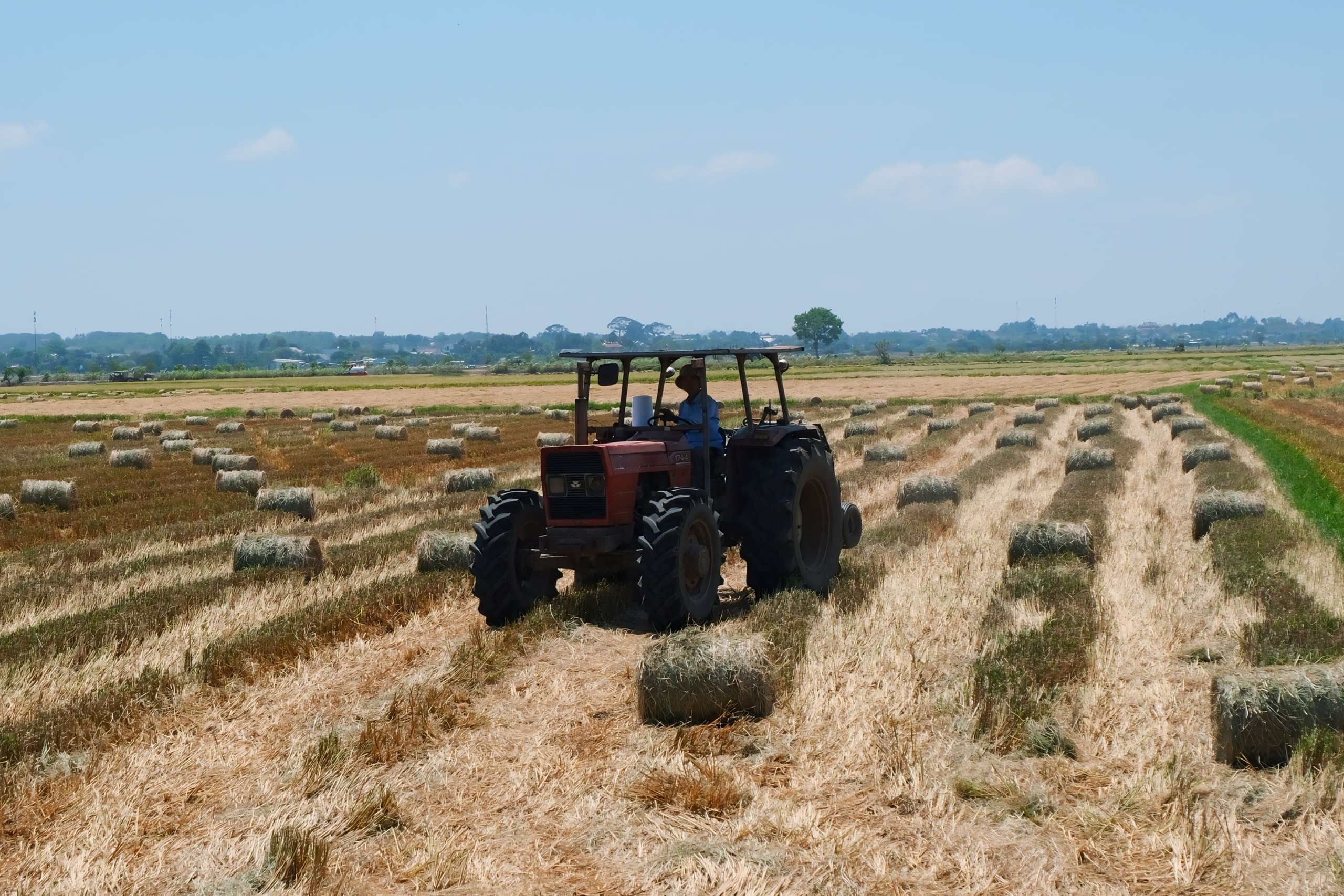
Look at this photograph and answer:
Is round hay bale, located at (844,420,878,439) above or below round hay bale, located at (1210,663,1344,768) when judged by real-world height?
below

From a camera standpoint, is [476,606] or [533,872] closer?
[533,872]

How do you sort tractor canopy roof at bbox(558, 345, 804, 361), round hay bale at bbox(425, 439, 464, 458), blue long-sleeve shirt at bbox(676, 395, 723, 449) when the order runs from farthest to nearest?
round hay bale at bbox(425, 439, 464, 458) → blue long-sleeve shirt at bbox(676, 395, 723, 449) → tractor canopy roof at bbox(558, 345, 804, 361)

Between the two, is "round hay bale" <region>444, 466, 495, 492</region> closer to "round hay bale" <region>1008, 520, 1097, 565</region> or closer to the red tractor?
the red tractor

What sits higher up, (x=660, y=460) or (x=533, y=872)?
(x=660, y=460)

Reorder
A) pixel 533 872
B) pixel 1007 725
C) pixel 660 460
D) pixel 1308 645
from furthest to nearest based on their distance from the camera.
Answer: pixel 660 460, pixel 1308 645, pixel 1007 725, pixel 533 872

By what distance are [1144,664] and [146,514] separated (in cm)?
1267

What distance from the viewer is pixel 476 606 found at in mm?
10500

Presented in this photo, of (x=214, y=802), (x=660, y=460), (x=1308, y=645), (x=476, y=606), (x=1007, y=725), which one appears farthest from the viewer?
(x=476, y=606)

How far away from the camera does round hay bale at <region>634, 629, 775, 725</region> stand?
7074mm

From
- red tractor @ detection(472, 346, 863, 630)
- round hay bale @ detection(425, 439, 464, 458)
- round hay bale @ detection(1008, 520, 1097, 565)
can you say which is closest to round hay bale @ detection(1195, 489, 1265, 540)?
round hay bale @ detection(1008, 520, 1097, 565)

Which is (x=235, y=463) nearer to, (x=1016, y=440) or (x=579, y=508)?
(x=1016, y=440)

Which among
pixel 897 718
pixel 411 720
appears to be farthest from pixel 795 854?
pixel 411 720

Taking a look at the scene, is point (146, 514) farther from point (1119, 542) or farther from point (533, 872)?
point (533, 872)

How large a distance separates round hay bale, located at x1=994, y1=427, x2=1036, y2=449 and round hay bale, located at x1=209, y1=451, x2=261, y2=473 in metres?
13.2
